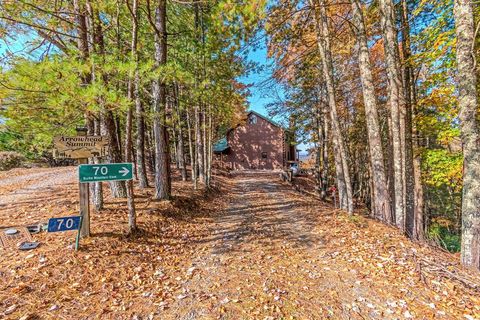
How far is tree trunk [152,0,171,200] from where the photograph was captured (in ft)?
22.3

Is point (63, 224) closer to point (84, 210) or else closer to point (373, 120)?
point (84, 210)

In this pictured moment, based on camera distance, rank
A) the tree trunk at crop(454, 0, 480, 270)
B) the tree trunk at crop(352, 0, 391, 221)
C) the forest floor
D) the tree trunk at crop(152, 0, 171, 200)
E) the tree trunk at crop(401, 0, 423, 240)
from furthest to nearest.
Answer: the tree trunk at crop(401, 0, 423, 240) → the tree trunk at crop(152, 0, 171, 200) → the tree trunk at crop(352, 0, 391, 221) → the tree trunk at crop(454, 0, 480, 270) → the forest floor

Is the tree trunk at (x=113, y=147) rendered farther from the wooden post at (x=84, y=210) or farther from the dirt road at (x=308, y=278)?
the dirt road at (x=308, y=278)

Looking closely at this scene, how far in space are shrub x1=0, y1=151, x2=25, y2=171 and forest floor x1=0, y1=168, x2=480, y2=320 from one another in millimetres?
13344

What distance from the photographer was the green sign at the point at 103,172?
4090 mm

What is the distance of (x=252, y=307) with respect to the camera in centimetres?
300

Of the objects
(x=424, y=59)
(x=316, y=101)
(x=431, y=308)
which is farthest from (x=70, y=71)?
(x=316, y=101)

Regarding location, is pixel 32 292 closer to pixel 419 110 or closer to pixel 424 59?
pixel 424 59

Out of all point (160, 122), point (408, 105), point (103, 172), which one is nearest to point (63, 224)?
point (103, 172)

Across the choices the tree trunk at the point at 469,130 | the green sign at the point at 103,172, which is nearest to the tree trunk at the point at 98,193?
the green sign at the point at 103,172

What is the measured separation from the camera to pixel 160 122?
22.8ft

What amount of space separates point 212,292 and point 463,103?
535 centimetres

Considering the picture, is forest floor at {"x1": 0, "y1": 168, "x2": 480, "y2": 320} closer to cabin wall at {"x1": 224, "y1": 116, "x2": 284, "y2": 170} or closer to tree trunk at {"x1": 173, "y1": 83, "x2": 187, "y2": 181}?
tree trunk at {"x1": 173, "y1": 83, "x2": 187, "y2": 181}

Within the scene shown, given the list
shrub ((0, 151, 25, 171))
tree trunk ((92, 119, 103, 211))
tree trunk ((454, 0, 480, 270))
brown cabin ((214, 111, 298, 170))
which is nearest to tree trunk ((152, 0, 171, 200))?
tree trunk ((92, 119, 103, 211))
